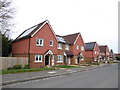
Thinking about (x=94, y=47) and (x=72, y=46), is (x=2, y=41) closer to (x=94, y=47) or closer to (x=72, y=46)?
(x=72, y=46)

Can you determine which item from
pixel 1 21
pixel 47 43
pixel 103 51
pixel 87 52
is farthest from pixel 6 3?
pixel 103 51

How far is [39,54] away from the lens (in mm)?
22609

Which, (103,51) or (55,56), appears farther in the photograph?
(103,51)

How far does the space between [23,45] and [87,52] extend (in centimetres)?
2991

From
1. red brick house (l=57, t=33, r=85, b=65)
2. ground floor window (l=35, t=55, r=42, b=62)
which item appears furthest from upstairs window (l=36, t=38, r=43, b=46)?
red brick house (l=57, t=33, r=85, b=65)

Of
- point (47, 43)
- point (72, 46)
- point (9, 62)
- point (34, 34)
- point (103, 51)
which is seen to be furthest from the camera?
point (103, 51)

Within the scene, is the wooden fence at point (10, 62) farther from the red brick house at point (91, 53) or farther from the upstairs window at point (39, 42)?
the red brick house at point (91, 53)

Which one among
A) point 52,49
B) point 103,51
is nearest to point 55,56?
point 52,49

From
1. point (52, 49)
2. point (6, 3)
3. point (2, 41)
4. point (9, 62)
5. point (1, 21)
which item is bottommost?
point (9, 62)

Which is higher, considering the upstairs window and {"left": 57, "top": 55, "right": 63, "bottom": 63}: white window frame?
the upstairs window

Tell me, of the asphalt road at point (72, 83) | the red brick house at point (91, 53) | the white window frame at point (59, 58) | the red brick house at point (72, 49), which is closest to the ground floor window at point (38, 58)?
the white window frame at point (59, 58)

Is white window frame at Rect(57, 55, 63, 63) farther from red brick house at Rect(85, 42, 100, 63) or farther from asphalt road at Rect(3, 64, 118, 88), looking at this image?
red brick house at Rect(85, 42, 100, 63)

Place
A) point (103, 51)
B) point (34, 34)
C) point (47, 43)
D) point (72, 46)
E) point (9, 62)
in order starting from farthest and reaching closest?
1. point (103, 51)
2. point (72, 46)
3. point (47, 43)
4. point (34, 34)
5. point (9, 62)

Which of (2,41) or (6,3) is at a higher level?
(6,3)
